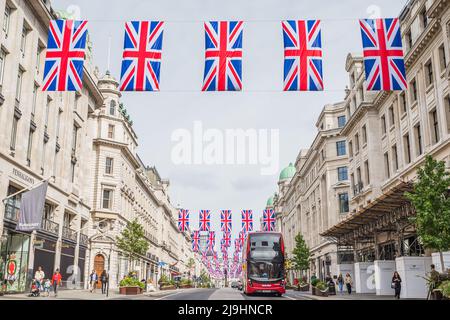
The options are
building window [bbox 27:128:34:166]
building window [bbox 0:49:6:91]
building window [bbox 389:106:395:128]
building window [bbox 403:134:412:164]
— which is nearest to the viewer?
building window [bbox 0:49:6:91]

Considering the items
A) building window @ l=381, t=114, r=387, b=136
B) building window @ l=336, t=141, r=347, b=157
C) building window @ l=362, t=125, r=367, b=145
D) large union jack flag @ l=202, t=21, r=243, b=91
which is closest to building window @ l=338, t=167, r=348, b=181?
building window @ l=336, t=141, r=347, b=157

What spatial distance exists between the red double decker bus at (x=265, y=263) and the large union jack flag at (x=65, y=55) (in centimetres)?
1704

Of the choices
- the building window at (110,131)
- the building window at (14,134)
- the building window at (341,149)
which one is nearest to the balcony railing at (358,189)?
the building window at (341,149)

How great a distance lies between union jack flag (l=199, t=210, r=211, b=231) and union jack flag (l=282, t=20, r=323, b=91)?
144 ft

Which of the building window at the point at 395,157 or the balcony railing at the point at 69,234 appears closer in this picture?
the building window at the point at 395,157

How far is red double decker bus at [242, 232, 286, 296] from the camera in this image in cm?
3288

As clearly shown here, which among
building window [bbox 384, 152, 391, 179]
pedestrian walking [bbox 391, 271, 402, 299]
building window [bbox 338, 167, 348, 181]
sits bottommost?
pedestrian walking [bbox 391, 271, 402, 299]

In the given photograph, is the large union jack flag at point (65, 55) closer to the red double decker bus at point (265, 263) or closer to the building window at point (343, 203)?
the red double decker bus at point (265, 263)

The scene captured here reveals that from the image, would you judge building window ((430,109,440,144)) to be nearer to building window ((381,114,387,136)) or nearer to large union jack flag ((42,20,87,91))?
building window ((381,114,387,136))

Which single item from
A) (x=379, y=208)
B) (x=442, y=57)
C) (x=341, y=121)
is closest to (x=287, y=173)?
(x=341, y=121)

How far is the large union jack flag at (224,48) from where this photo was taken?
66.2ft

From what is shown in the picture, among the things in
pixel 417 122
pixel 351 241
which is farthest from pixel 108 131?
pixel 417 122

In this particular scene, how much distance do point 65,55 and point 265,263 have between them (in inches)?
746

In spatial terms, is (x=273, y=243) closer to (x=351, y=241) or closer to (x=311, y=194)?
(x=351, y=241)
